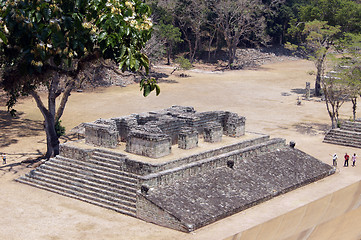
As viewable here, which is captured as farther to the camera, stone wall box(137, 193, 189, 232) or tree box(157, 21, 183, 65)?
tree box(157, 21, 183, 65)

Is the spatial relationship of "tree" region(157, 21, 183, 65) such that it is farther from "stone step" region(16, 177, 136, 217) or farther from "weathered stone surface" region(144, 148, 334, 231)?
"stone step" region(16, 177, 136, 217)

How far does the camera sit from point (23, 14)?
11648 mm

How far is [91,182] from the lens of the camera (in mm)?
24219

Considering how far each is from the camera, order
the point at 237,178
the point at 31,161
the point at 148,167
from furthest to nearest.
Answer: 1. the point at 31,161
2. the point at 237,178
3. the point at 148,167

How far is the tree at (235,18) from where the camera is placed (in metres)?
68.5

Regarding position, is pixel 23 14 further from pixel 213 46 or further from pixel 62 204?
pixel 213 46

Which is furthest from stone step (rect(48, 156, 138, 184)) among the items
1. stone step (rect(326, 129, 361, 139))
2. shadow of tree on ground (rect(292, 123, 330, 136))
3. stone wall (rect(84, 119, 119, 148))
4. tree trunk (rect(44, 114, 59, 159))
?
shadow of tree on ground (rect(292, 123, 330, 136))

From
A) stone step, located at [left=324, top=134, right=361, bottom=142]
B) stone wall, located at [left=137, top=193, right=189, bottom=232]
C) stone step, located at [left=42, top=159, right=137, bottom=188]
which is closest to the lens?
stone wall, located at [left=137, top=193, right=189, bottom=232]

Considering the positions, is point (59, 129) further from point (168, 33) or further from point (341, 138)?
point (168, 33)

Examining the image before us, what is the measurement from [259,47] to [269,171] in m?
57.9

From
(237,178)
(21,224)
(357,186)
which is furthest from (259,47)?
(357,186)

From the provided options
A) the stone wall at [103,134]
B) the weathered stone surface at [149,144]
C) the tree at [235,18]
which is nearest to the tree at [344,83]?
the weathered stone surface at [149,144]

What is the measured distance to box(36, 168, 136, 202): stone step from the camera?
22.8 m

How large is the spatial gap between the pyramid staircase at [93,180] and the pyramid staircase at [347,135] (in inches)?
674
